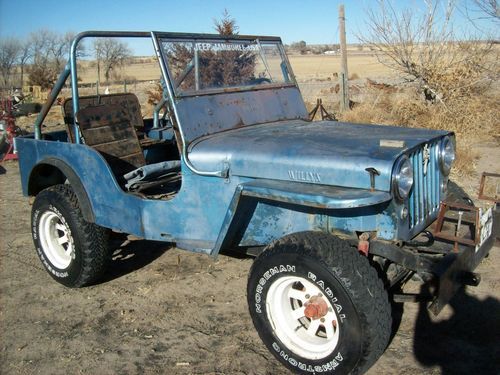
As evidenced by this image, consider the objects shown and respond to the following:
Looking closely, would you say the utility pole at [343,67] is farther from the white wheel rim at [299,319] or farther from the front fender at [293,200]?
the white wheel rim at [299,319]

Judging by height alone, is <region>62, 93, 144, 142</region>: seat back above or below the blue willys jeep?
above

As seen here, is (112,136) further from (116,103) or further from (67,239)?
(67,239)

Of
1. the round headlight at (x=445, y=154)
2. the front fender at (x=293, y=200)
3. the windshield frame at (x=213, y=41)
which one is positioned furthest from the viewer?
the windshield frame at (x=213, y=41)

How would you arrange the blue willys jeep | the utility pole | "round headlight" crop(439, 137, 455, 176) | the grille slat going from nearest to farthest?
the blue willys jeep < the grille slat < "round headlight" crop(439, 137, 455, 176) < the utility pole

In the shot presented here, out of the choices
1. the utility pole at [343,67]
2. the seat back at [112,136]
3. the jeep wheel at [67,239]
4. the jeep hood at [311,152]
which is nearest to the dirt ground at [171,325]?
the jeep wheel at [67,239]

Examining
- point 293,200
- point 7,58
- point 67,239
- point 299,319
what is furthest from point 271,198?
point 7,58

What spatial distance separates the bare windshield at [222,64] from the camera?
3.60 m

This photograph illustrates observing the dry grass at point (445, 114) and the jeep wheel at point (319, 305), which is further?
the dry grass at point (445, 114)

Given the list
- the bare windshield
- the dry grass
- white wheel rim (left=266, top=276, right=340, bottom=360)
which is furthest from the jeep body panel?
the dry grass

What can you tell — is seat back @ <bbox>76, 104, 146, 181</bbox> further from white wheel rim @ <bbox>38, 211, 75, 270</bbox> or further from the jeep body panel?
white wheel rim @ <bbox>38, 211, 75, 270</bbox>

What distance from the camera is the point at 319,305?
9.04ft

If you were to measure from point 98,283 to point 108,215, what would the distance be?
32.8 inches

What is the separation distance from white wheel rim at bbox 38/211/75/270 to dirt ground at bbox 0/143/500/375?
9.1 inches

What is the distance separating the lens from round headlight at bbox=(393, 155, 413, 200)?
2.60m
